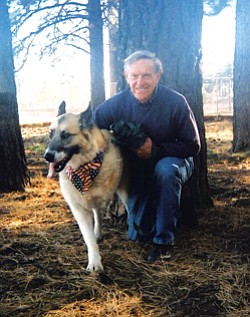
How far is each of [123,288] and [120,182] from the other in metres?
1.01

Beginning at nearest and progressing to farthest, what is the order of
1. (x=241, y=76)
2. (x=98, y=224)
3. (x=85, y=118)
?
(x=85, y=118) → (x=98, y=224) → (x=241, y=76)

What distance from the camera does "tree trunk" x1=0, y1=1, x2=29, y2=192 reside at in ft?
18.5

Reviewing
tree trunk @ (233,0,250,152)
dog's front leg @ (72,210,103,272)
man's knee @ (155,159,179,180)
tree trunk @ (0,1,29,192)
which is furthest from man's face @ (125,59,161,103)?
tree trunk @ (233,0,250,152)

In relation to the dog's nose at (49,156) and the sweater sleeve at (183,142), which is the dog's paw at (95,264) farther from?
the sweater sleeve at (183,142)

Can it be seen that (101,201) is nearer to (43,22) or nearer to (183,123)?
(183,123)

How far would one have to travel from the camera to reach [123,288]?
262 cm

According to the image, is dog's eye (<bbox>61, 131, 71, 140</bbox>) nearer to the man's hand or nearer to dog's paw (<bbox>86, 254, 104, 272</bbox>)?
the man's hand

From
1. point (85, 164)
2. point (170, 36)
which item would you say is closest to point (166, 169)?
point (85, 164)

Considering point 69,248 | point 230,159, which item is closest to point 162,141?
point 69,248

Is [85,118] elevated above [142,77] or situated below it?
below

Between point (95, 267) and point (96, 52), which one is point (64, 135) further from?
point (96, 52)

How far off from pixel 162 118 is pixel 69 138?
81 centimetres

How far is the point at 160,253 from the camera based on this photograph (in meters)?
3.15

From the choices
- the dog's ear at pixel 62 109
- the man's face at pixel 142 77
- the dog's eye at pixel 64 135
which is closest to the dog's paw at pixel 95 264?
the dog's eye at pixel 64 135
